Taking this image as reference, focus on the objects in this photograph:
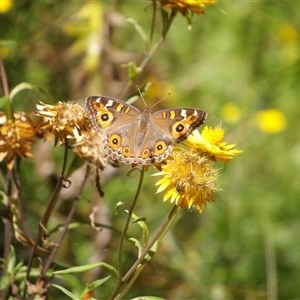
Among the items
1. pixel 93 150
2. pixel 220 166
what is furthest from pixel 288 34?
pixel 93 150

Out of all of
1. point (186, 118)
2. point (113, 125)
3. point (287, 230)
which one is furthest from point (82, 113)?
point (287, 230)

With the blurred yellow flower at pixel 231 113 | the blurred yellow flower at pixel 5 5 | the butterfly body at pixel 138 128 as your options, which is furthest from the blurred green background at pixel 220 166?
the butterfly body at pixel 138 128

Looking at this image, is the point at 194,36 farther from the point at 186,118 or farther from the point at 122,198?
the point at 186,118

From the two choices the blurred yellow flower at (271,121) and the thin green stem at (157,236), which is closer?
the thin green stem at (157,236)

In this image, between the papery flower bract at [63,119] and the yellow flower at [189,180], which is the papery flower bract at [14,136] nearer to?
the papery flower bract at [63,119]

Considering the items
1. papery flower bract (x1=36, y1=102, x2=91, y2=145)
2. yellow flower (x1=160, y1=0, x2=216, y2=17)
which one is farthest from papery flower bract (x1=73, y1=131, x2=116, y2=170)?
yellow flower (x1=160, y1=0, x2=216, y2=17)

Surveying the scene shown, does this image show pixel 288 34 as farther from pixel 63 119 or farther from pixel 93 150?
pixel 63 119

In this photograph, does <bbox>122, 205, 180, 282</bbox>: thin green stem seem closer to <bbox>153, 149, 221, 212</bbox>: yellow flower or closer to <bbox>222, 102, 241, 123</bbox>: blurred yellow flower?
<bbox>153, 149, 221, 212</bbox>: yellow flower
